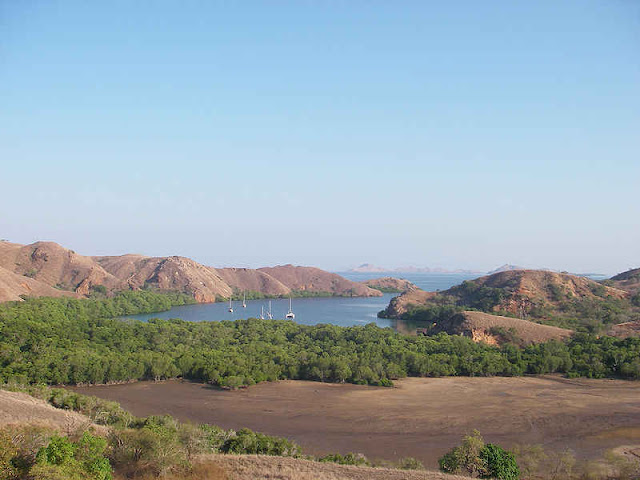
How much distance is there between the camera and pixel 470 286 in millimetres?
104250

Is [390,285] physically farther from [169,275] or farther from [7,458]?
[7,458]

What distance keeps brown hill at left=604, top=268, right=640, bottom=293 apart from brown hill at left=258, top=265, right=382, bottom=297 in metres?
68.5

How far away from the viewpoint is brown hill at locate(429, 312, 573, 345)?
5908 cm

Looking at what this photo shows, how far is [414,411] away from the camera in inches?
1337

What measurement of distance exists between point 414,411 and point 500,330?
31793 millimetres

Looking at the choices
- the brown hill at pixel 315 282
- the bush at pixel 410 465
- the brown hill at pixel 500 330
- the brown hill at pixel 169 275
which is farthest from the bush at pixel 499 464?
the brown hill at pixel 315 282

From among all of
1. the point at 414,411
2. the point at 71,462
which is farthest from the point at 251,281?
the point at 71,462

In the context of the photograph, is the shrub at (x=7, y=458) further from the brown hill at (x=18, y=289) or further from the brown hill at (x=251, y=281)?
the brown hill at (x=251, y=281)

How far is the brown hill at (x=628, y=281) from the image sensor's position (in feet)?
329

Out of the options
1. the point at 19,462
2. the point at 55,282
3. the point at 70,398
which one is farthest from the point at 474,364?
the point at 55,282

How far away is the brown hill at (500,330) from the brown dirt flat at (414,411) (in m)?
14.8

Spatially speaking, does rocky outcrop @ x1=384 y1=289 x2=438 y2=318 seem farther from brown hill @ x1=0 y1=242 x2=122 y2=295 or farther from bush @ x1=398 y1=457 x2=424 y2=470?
bush @ x1=398 y1=457 x2=424 y2=470

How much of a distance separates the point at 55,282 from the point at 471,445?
105 metres

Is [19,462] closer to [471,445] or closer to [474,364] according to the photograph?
[471,445]
